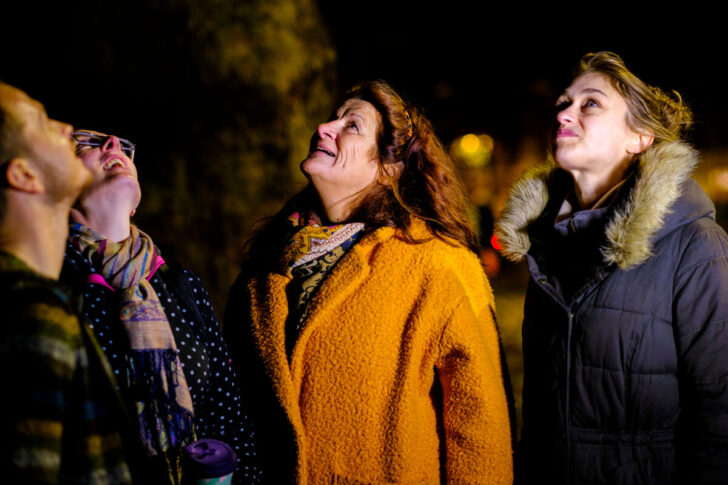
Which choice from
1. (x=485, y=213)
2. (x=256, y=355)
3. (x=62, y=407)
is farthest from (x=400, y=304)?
(x=485, y=213)

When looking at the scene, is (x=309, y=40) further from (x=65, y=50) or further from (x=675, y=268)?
(x=675, y=268)

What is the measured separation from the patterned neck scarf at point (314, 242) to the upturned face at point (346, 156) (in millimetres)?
191

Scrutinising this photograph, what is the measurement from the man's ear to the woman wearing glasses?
0.64 metres

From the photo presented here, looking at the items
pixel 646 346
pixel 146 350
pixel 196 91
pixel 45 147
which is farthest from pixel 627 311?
pixel 196 91

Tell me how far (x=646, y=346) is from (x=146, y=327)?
1.69m

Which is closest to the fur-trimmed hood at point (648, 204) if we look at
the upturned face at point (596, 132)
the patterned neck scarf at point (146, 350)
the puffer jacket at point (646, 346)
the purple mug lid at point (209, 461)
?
the puffer jacket at point (646, 346)

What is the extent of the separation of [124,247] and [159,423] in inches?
23.7

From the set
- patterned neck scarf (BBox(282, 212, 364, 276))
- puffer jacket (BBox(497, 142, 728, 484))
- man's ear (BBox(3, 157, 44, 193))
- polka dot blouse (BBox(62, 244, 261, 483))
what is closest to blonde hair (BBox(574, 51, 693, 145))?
puffer jacket (BBox(497, 142, 728, 484))

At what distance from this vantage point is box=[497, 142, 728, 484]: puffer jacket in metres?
1.59

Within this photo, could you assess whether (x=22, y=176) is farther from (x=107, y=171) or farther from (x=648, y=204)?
(x=648, y=204)

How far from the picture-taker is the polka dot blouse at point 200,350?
1.56 metres

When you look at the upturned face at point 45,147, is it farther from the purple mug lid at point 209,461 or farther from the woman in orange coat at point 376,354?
the woman in orange coat at point 376,354

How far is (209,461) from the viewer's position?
4.42 ft

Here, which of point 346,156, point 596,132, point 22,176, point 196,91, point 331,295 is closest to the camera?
point 22,176
